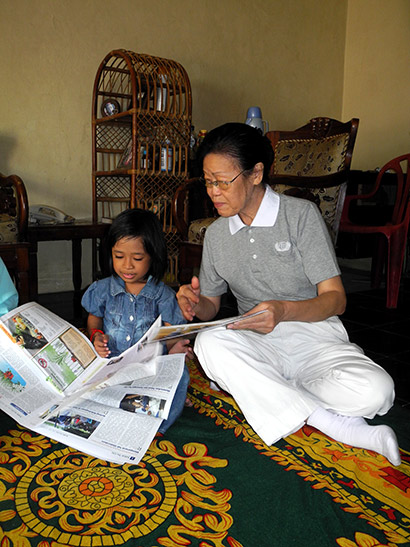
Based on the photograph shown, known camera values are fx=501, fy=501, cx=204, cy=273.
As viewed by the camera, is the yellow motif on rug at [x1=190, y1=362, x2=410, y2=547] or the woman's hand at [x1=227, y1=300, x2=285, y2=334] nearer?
the yellow motif on rug at [x1=190, y1=362, x2=410, y2=547]

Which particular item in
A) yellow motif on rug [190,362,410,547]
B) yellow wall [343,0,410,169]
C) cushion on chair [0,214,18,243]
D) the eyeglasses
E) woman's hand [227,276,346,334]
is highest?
yellow wall [343,0,410,169]

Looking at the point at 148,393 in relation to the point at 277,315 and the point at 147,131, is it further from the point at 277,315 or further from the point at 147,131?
the point at 147,131

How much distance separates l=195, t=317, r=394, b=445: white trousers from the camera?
1219mm

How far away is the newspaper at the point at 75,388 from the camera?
1146mm

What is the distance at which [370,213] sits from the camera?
3.58m

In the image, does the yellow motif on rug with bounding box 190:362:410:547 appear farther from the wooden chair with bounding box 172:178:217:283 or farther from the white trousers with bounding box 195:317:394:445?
the wooden chair with bounding box 172:178:217:283

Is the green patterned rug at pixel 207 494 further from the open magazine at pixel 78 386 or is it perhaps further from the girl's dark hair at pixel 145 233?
the girl's dark hair at pixel 145 233

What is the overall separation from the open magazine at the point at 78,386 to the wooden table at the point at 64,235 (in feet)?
4.49

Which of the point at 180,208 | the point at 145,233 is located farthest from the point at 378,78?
the point at 145,233

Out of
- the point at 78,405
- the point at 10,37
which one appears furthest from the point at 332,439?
the point at 10,37

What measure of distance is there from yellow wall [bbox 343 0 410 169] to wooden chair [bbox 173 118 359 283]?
5.20 ft

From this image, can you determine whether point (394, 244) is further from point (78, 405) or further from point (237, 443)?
point (78, 405)

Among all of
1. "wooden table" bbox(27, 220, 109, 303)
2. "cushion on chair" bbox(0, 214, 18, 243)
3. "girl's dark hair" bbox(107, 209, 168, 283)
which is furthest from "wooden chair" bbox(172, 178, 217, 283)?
"girl's dark hair" bbox(107, 209, 168, 283)

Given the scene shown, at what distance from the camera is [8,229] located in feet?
7.98
